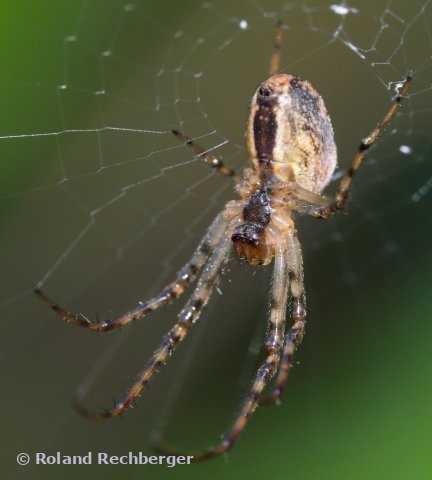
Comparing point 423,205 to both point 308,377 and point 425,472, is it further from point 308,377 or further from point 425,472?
point 425,472

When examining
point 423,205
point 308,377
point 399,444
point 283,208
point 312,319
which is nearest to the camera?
point 283,208

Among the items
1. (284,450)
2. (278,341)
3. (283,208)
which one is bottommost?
(284,450)

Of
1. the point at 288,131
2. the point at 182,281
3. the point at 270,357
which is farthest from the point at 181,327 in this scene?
the point at 288,131

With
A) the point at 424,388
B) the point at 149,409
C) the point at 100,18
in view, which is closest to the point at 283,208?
the point at 424,388

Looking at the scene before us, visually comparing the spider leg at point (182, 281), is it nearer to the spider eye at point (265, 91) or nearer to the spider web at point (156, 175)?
the spider web at point (156, 175)

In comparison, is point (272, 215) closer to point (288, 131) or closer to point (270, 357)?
point (288, 131)

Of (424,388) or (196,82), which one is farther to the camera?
(196,82)

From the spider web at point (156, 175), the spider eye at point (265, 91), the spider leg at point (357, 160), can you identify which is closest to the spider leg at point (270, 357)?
the spider leg at point (357, 160)

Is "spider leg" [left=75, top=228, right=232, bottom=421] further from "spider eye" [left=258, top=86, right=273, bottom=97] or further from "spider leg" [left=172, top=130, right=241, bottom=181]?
"spider eye" [left=258, top=86, right=273, bottom=97]

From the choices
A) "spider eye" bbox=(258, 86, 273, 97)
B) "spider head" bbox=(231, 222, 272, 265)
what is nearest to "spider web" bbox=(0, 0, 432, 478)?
Result: "spider head" bbox=(231, 222, 272, 265)
